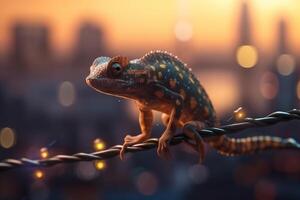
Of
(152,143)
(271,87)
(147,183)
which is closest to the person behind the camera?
(152,143)

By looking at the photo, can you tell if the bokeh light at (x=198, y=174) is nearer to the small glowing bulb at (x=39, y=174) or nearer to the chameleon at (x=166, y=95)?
the chameleon at (x=166, y=95)

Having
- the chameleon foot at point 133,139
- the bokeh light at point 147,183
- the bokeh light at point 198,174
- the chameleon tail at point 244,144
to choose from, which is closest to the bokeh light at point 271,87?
the bokeh light at point 198,174

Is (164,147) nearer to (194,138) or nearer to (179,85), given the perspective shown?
(194,138)

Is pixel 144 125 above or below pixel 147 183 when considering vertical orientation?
above

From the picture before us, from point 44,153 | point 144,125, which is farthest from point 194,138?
point 44,153

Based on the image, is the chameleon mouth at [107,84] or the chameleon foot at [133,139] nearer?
the chameleon mouth at [107,84]

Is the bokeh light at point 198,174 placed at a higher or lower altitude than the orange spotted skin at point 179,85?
lower
